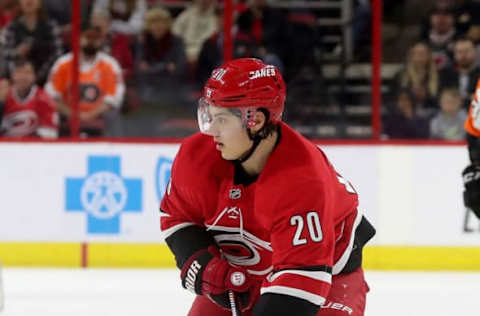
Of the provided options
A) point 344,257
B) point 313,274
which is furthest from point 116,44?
point 313,274

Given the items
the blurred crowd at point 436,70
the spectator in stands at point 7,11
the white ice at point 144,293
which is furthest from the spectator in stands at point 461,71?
the spectator in stands at point 7,11

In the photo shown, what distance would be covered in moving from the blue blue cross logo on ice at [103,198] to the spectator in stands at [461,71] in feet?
6.12

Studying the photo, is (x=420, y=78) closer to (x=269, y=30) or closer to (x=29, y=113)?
(x=269, y=30)

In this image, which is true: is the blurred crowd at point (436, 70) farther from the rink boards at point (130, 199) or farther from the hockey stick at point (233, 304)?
the hockey stick at point (233, 304)

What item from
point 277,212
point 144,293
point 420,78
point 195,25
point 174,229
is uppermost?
point 195,25

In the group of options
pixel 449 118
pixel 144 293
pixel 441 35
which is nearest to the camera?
pixel 144 293

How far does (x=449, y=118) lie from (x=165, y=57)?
1.68 meters

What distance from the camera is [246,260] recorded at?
2584mm

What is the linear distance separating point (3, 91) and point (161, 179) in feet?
3.65

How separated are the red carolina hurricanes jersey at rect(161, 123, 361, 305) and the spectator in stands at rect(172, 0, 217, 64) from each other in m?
3.63

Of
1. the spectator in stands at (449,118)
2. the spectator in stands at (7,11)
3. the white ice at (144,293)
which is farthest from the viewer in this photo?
the spectator in stands at (7,11)

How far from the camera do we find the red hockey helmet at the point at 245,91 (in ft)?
7.50

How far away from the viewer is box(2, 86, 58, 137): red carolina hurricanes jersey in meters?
6.06

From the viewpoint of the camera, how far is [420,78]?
20.2ft
